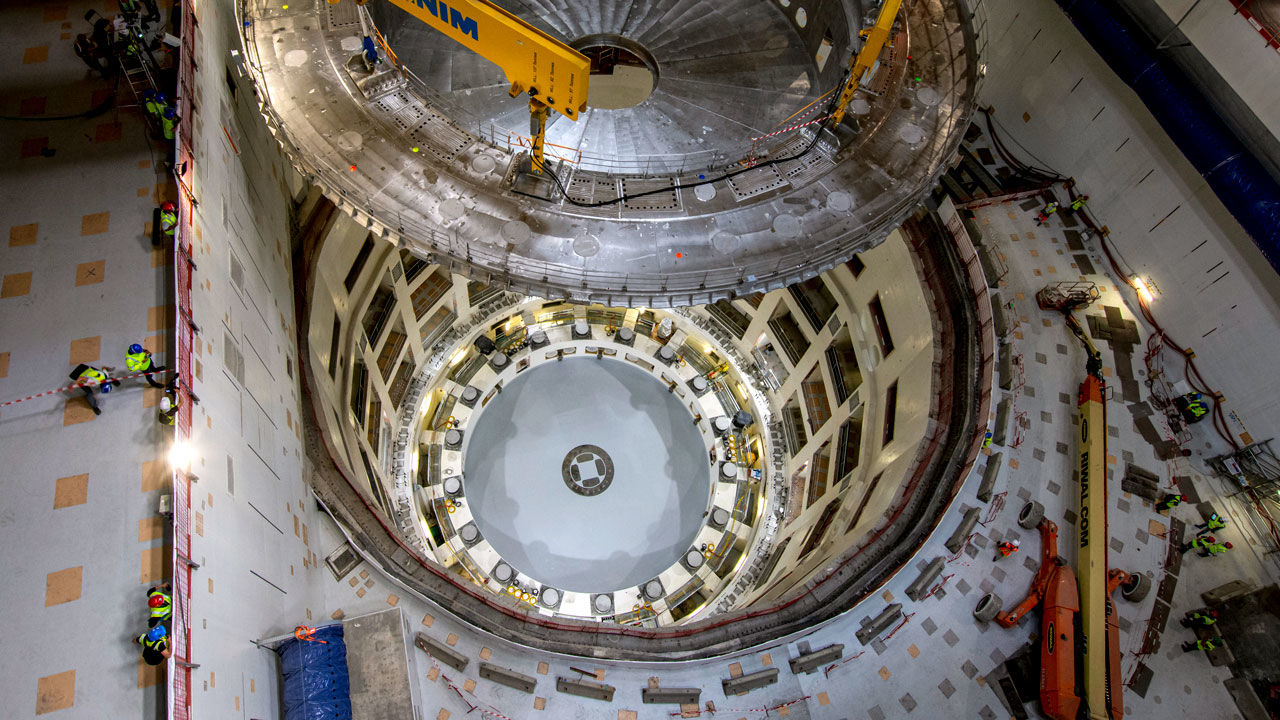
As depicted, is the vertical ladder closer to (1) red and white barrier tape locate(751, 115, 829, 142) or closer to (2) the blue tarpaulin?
(2) the blue tarpaulin

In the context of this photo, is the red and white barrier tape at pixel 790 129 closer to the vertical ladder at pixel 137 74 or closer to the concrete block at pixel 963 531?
the concrete block at pixel 963 531

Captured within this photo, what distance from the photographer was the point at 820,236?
16219mm

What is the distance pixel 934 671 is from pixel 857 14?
50.0 feet

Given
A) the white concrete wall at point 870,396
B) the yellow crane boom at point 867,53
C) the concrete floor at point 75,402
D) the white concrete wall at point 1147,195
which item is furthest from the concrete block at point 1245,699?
the concrete floor at point 75,402

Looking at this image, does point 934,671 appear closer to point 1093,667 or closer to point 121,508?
point 1093,667

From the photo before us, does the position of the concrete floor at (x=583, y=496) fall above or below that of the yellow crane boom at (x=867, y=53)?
below

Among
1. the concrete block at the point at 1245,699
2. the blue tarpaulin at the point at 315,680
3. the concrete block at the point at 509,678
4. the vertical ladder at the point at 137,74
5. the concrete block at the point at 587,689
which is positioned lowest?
the concrete block at the point at 1245,699

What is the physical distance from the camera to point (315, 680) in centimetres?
1257

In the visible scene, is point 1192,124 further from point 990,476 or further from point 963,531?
point 963,531

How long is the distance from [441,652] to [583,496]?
40.6 ft

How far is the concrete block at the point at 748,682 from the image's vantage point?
46.8 ft

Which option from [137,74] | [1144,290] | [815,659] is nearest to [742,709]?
[815,659]

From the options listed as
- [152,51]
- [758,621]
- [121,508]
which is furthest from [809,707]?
[152,51]

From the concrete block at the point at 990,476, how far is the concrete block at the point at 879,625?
3.50 meters
